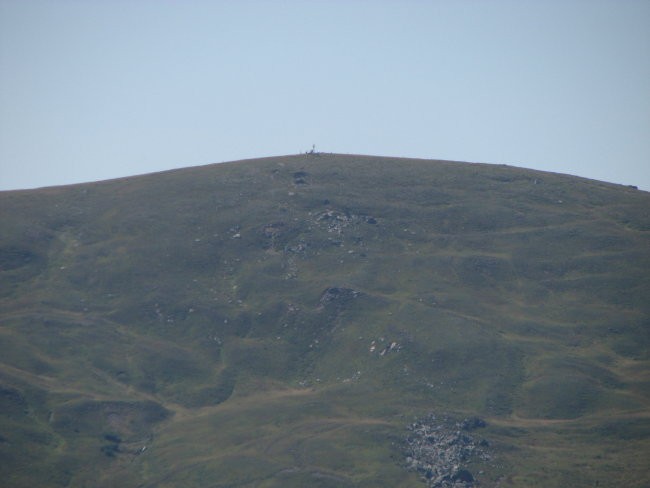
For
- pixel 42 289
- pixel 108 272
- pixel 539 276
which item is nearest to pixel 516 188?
pixel 539 276

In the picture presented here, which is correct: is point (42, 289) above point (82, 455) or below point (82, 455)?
above

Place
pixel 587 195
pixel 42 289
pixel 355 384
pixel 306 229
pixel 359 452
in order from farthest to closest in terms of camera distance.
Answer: pixel 587 195 < pixel 306 229 < pixel 42 289 < pixel 355 384 < pixel 359 452

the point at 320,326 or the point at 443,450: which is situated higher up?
the point at 320,326

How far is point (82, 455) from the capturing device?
110438mm

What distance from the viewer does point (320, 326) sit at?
136500 millimetres

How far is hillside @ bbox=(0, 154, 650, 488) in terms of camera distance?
4218 inches

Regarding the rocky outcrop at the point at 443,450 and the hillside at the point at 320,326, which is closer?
the rocky outcrop at the point at 443,450

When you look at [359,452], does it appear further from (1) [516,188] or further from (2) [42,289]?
(1) [516,188]

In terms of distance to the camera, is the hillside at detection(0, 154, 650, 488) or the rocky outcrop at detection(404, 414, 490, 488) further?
the hillside at detection(0, 154, 650, 488)

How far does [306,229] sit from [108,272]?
37278 mm

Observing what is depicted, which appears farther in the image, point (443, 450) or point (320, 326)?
point (320, 326)

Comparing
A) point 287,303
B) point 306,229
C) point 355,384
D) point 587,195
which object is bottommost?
point 355,384

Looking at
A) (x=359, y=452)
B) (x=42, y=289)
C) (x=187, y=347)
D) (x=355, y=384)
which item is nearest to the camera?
(x=359, y=452)

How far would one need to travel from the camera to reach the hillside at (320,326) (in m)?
107
